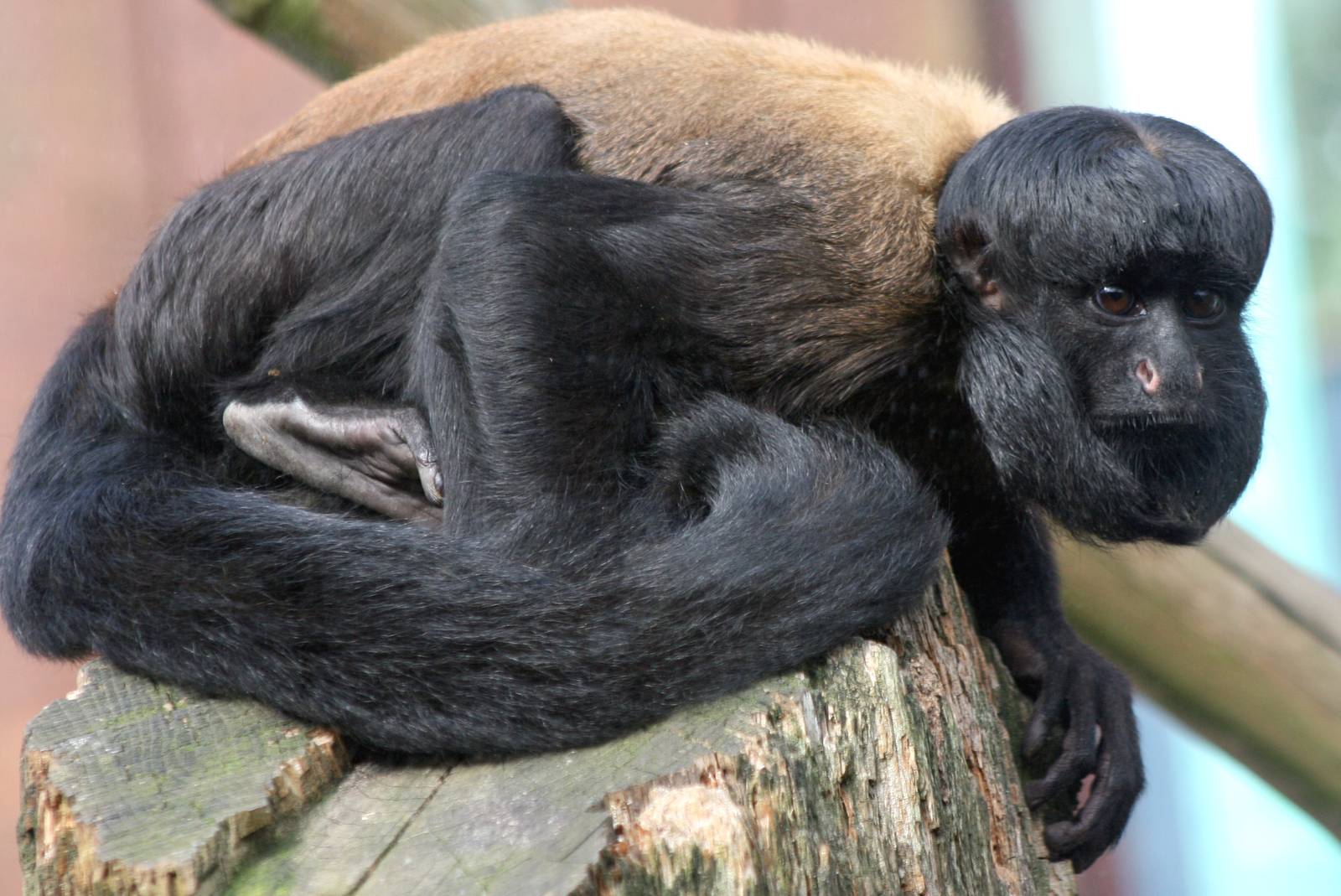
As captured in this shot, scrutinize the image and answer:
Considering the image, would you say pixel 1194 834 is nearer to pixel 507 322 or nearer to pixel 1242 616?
pixel 1242 616

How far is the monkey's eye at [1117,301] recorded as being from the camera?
9.14 ft

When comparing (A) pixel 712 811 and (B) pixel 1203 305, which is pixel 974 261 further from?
(A) pixel 712 811

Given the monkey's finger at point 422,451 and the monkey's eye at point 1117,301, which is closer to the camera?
the monkey's eye at point 1117,301

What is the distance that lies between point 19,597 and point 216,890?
1127mm

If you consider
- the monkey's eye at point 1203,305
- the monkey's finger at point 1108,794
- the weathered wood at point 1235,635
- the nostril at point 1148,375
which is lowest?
the weathered wood at point 1235,635

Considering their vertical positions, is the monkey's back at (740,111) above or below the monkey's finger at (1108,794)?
above

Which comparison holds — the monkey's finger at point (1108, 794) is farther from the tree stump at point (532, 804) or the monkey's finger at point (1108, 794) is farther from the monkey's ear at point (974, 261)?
the monkey's ear at point (974, 261)

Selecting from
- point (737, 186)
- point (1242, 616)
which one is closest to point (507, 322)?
point (737, 186)

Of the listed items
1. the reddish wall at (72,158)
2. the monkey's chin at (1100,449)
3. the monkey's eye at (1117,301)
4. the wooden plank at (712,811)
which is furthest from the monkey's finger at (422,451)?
the reddish wall at (72,158)

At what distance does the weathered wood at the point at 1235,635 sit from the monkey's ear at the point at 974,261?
1.69 metres

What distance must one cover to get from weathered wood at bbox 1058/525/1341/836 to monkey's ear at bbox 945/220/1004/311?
169cm

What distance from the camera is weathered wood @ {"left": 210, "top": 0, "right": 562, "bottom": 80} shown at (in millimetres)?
4594

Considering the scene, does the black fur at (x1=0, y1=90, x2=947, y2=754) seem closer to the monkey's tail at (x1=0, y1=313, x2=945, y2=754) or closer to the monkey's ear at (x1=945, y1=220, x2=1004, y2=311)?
the monkey's tail at (x1=0, y1=313, x2=945, y2=754)

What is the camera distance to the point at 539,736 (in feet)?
7.07
